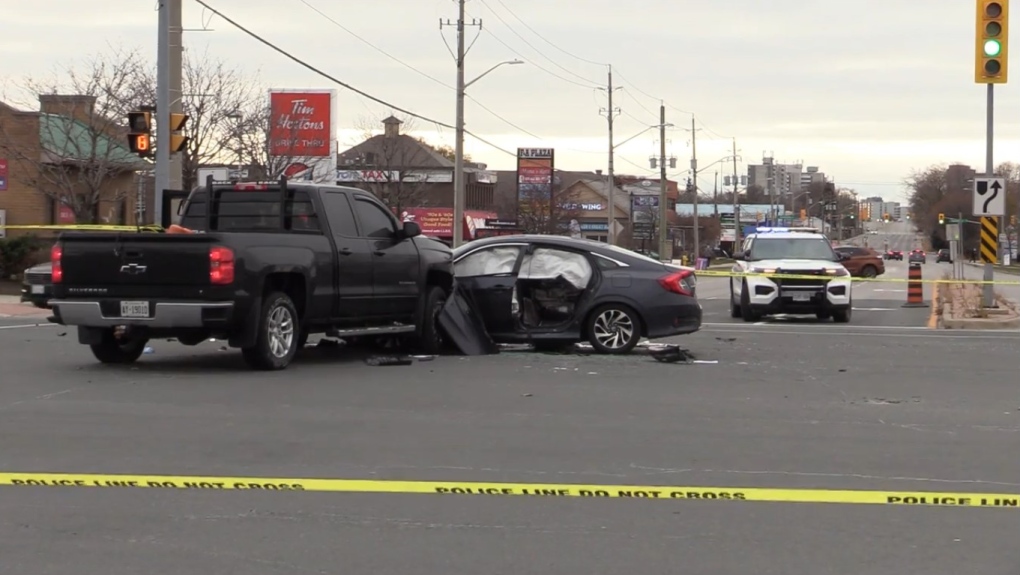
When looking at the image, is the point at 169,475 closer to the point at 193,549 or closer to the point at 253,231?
the point at 193,549

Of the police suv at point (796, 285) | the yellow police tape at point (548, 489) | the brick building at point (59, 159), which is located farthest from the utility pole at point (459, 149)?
the yellow police tape at point (548, 489)

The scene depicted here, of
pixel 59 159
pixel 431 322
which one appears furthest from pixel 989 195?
pixel 59 159

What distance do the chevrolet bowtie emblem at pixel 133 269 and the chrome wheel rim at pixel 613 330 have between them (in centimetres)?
535

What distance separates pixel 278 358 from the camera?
41.7 ft

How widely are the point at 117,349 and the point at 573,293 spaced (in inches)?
208

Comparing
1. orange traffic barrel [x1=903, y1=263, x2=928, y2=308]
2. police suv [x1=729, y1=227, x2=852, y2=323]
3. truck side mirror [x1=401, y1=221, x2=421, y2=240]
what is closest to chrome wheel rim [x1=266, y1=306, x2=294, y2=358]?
truck side mirror [x1=401, y1=221, x2=421, y2=240]

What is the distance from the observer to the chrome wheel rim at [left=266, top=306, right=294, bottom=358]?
12555mm

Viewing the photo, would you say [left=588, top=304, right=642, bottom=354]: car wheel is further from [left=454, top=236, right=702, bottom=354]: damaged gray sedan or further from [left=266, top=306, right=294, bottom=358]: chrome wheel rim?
[left=266, top=306, right=294, bottom=358]: chrome wheel rim

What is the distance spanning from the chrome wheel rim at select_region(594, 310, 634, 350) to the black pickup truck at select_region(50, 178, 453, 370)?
1.90 meters

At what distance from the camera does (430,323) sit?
14.5 meters

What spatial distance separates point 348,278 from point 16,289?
18469mm

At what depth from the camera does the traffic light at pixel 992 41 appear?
21.0 meters

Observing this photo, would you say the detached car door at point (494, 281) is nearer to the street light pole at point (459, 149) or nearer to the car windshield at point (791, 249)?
the car windshield at point (791, 249)

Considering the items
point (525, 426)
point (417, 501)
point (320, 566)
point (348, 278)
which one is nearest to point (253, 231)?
point (348, 278)
